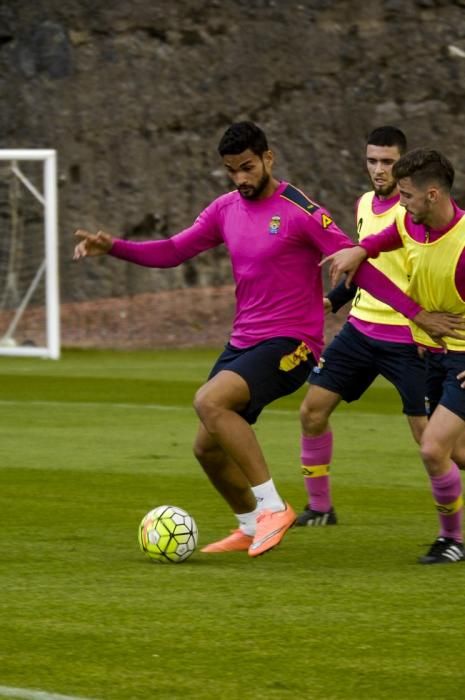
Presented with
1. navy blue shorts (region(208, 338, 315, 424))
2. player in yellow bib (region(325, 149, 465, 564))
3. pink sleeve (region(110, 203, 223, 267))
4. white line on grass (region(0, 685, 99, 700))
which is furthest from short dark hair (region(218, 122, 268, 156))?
white line on grass (region(0, 685, 99, 700))

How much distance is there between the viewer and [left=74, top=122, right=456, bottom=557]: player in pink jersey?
26.3 feet

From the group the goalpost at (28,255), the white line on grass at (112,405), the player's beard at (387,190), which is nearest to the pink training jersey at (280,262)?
the player's beard at (387,190)

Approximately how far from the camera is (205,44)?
2958 centimetres

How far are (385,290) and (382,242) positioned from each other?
0.79ft

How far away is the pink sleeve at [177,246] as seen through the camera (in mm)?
8609

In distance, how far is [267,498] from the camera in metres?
8.09

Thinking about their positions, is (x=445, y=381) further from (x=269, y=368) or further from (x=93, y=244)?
(x=93, y=244)

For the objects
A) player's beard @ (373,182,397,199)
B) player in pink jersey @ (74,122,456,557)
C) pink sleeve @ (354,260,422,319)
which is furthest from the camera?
player's beard @ (373,182,397,199)

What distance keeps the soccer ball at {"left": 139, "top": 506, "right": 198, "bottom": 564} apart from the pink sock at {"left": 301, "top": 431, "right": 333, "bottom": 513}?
1.56 m

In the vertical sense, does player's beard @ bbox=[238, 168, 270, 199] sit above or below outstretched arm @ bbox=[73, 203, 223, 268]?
above

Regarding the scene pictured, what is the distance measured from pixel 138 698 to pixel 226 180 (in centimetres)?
2404

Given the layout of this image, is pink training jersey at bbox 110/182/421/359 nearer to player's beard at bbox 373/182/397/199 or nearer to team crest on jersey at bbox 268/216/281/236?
team crest on jersey at bbox 268/216/281/236

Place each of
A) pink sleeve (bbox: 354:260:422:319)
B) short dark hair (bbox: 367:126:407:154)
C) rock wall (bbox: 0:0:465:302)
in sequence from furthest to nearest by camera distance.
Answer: rock wall (bbox: 0:0:465:302)
short dark hair (bbox: 367:126:407:154)
pink sleeve (bbox: 354:260:422:319)

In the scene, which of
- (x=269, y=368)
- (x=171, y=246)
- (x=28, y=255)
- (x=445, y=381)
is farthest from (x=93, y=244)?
(x=28, y=255)
